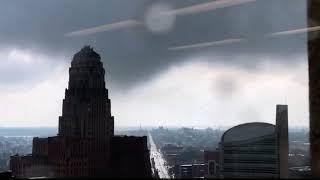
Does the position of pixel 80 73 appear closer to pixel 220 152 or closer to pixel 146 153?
pixel 146 153

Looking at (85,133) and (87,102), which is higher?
(87,102)

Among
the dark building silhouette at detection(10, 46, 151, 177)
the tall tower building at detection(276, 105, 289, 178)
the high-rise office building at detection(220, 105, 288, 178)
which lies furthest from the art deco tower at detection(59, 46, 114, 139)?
the tall tower building at detection(276, 105, 289, 178)

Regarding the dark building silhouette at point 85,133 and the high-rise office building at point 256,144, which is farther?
the dark building silhouette at point 85,133

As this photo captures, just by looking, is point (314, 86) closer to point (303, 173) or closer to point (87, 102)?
point (303, 173)

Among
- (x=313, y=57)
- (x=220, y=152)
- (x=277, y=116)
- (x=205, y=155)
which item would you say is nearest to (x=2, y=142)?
(x=205, y=155)

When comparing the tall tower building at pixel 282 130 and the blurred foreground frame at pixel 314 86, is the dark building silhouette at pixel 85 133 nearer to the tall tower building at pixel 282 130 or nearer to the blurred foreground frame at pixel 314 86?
the tall tower building at pixel 282 130

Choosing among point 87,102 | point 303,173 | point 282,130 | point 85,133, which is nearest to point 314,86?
point 303,173

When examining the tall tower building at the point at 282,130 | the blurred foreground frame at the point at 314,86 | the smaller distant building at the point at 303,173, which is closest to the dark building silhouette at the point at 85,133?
the tall tower building at the point at 282,130
